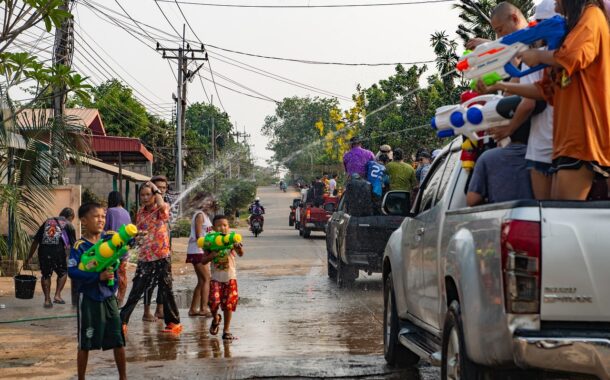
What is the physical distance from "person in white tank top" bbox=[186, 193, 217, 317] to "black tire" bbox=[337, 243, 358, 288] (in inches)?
132

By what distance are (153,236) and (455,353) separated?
605cm

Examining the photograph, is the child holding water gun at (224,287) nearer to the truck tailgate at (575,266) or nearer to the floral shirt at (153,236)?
the floral shirt at (153,236)

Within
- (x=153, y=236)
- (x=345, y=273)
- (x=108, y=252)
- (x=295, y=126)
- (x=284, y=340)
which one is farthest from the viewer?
(x=295, y=126)

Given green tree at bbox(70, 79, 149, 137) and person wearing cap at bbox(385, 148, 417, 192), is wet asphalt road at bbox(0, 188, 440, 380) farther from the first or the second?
green tree at bbox(70, 79, 149, 137)

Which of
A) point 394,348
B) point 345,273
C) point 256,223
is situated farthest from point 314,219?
point 394,348

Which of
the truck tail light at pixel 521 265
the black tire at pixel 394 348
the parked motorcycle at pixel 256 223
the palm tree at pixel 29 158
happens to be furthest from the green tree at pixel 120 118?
the truck tail light at pixel 521 265

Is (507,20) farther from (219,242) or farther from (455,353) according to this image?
(219,242)

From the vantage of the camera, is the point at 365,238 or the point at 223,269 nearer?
the point at 223,269

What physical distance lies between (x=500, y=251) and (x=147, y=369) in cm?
478

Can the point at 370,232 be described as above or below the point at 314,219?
below

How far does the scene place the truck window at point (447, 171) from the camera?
7.35m

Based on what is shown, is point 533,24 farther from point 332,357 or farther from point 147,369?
point 147,369

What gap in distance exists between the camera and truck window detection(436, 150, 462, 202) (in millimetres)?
7352

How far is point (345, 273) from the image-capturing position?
51.9 ft
